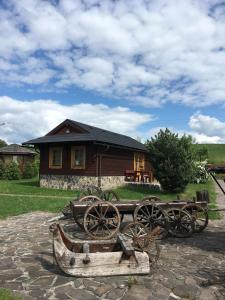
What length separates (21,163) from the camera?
35.5 metres

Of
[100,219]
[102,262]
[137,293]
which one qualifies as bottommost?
[137,293]

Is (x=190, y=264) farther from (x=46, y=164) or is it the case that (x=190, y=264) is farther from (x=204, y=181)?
(x=204, y=181)

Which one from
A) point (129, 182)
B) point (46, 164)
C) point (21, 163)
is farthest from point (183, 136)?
point (21, 163)

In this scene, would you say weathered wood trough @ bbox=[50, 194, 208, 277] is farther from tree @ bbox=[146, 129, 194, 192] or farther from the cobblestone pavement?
tree @ bbox=[146, 129, 194, 192]

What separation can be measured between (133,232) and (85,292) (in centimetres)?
243

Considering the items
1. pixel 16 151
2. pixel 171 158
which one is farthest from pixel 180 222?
pixel 16 151

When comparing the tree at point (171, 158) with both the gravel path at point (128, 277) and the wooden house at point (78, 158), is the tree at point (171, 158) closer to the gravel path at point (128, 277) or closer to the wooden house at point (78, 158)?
the wooden house at point (78, 158)

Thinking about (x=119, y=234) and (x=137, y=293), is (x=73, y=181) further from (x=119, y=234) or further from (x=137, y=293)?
(x=137, y=293)

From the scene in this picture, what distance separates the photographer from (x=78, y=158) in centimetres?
2255

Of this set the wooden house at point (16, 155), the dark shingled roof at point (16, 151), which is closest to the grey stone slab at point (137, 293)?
the wooden house at point (16, 155)

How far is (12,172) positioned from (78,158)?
37.5ft

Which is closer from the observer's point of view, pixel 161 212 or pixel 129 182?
pixel 161 212

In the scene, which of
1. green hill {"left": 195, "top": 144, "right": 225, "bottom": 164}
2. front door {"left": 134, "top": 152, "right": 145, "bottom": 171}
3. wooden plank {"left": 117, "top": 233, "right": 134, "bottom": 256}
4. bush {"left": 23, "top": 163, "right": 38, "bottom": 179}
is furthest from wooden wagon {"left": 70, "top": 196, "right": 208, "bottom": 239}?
green hill {"left": 195, "top": 144, "right": 225, "bottom": 164}

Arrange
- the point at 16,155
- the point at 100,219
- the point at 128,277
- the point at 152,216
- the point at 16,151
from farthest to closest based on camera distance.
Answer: the point at 16,155 → the point at 16,151 → the point at 152,216 → the point at 100,219 → the point at 128,277
